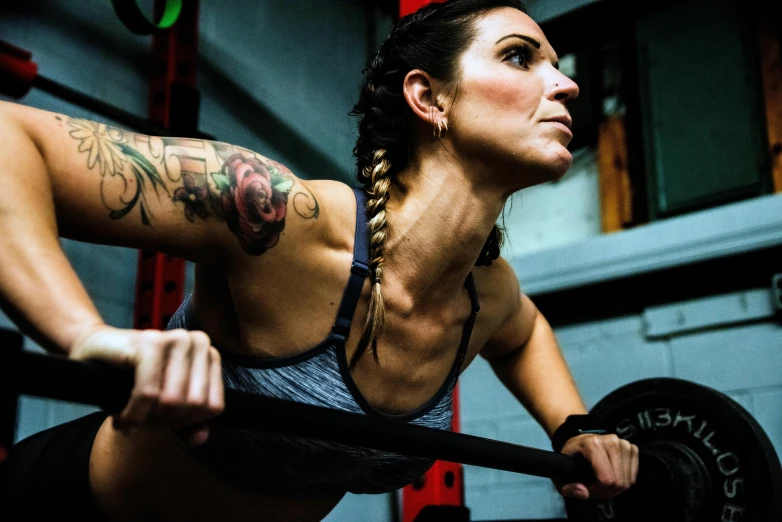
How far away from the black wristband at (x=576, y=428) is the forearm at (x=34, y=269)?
976 millimetres

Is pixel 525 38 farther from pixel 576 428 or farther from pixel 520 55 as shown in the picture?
pixel 576 428

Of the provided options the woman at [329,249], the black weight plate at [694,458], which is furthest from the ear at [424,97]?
the black weight plate at [694,458]

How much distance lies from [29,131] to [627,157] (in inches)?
93.3

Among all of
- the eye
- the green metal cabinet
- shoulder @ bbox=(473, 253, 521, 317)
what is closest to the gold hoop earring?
the eye

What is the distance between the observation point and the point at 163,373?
26.0 inches

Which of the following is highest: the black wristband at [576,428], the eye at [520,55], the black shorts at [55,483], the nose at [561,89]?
the eye at [520,55]

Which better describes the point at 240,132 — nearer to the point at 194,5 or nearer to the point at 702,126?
the point at 194,5

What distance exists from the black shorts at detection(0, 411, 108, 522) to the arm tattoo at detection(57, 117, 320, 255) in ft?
1.38

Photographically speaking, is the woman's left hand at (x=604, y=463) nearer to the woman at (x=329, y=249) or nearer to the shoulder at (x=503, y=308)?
the woman at (x=329, y=249)

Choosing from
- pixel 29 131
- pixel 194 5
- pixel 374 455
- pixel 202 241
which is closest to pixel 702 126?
pixel 194 5

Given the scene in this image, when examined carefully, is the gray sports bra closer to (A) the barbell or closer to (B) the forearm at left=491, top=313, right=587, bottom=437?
(A) the barbell

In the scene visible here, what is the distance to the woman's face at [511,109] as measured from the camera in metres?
1.21

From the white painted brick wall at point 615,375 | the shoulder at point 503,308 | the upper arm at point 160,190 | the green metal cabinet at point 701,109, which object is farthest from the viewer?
the green metal cabinet at point 701,109

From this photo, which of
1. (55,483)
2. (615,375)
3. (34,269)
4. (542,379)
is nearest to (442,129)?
(542,379)
